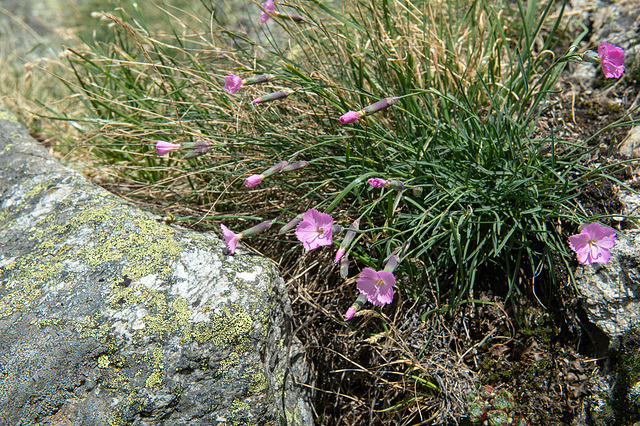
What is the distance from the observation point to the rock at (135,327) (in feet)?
4.66

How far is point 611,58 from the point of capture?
5.23 ft

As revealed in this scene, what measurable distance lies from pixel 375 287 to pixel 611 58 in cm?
125

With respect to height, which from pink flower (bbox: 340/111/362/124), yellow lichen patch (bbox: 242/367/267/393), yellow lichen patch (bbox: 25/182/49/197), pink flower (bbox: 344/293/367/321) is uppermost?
pink flower (bbox: 340/111/362/124)

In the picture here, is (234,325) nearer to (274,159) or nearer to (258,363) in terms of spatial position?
(258,363)

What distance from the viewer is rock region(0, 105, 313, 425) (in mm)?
1420

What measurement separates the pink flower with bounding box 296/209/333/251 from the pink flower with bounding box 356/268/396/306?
0.18 metres

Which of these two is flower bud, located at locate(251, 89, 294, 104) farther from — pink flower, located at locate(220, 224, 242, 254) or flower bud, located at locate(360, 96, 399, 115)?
pink flower, located at locate(220, 224, 242, 254)

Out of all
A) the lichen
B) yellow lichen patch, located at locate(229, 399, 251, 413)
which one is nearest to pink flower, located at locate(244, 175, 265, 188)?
yellow lichen patch, located at locate(229, 399, 251, 413)

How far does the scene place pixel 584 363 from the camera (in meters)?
1.70

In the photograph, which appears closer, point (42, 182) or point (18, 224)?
point (18, 224)

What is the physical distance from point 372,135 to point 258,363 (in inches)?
40.6

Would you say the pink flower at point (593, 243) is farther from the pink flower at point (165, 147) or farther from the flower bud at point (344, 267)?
the pink flower at point (165, 147)

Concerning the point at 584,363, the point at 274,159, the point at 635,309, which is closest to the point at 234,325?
the point at 274,159

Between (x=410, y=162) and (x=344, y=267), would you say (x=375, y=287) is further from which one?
(x=410, y=162)
